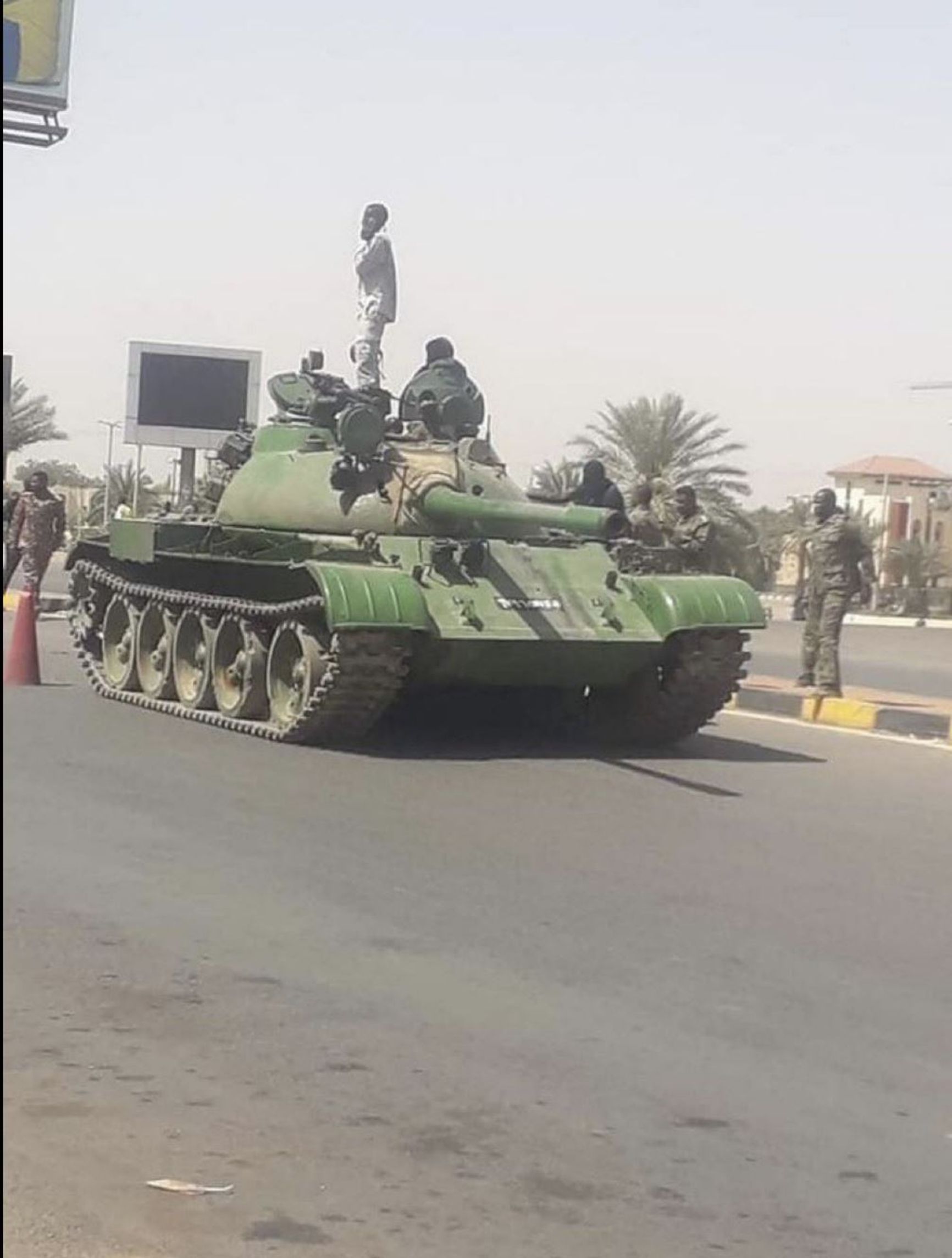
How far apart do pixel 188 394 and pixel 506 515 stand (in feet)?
11.6

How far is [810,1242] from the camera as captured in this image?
3.51 metres

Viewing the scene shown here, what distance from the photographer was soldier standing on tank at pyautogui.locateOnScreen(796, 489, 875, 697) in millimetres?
13719

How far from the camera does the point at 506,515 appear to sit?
11.0 m

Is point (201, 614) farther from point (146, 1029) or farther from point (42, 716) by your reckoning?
point (42, 716)

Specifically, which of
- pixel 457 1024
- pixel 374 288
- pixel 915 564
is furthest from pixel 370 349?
pixel 915 564

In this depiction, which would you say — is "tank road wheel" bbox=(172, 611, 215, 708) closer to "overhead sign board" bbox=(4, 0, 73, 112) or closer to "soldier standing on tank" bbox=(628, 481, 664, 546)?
"soldier standing on tank" bbox=(628, 481, 664, 546)

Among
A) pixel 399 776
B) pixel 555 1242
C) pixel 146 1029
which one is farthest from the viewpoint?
pixel 399 776

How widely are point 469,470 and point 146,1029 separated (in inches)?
277

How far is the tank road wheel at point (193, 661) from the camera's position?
11.2m

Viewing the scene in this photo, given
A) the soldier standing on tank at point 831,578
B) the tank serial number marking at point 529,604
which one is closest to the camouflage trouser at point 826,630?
the soldier standing on tank at point 831,578

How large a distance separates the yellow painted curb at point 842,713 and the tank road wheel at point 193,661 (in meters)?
4.34

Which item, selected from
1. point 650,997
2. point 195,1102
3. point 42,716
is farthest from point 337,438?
point 42,716

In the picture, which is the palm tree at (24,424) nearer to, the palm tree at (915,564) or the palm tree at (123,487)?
the palm tree at (123,487)

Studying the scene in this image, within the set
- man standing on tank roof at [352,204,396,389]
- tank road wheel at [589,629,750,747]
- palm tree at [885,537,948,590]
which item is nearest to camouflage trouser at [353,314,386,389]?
man standing on tank roof at [352,204,396,389]
